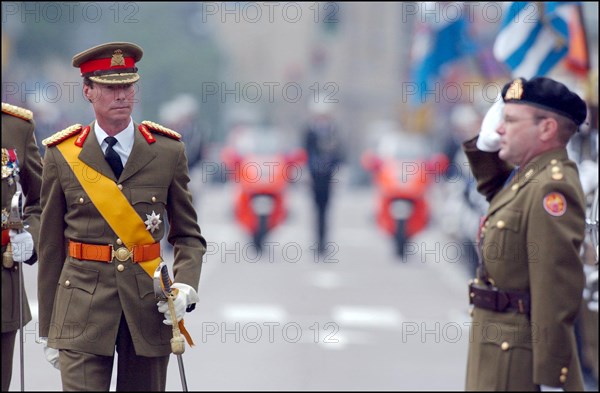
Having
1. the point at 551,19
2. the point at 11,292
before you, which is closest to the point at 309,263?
the point at 551,19

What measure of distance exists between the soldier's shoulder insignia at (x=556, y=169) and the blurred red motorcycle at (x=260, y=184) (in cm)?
1429

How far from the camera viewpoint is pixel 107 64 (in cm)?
547

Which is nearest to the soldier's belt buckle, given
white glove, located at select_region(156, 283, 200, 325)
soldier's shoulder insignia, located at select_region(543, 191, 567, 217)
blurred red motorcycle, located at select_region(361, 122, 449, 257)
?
white glove, located at select_region(156, 283, 200, 325)

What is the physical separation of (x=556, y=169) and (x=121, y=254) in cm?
169

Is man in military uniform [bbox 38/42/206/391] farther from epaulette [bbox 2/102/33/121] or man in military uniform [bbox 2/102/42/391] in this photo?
epaulette [bbox 2/102/33/121]

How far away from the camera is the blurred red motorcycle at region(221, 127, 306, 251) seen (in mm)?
19891

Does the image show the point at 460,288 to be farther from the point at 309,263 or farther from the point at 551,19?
the point at 551,19

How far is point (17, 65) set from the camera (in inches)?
1606

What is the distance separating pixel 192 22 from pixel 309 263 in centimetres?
6197

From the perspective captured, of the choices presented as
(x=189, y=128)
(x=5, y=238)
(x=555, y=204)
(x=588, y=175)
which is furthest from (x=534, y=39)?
(x=189, y=128)

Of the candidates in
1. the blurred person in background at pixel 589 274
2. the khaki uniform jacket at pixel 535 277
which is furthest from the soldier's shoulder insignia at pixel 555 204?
the blurred person in background at pixel 589 274

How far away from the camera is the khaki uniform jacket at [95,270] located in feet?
17.8

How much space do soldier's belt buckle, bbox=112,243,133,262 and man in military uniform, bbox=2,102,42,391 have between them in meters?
0.42

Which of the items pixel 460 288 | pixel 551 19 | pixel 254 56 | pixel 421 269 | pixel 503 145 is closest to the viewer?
pixel 503 145
